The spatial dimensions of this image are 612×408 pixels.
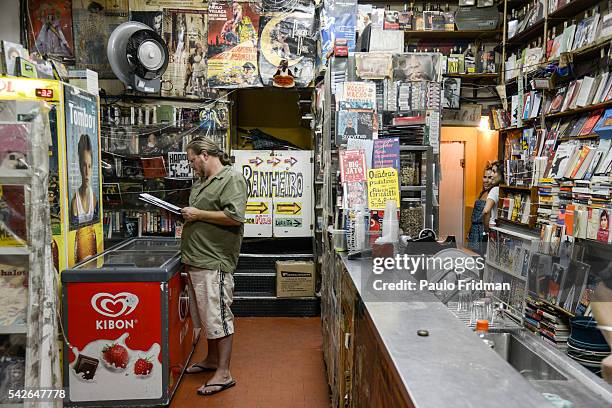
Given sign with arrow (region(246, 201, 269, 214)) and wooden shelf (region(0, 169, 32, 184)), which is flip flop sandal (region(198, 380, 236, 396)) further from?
sign with arrow (region(246, 201, 269, 214))

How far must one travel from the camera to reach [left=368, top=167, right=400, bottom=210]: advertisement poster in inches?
113

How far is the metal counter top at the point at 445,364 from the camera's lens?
1.06m

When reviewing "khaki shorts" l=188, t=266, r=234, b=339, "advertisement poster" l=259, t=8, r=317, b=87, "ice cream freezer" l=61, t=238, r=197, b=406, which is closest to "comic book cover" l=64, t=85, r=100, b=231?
"ice cream freezer" l=61, t=238, r=197, b=406

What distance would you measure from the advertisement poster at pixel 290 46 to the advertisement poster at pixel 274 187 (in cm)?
89

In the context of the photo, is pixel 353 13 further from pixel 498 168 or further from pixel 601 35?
pixel 498 168

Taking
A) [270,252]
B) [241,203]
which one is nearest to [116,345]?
[241,203]

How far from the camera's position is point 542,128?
18.3ft

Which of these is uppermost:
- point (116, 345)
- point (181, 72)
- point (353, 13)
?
point (353, 13)

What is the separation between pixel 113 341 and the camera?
319cm

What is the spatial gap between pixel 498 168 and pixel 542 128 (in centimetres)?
102

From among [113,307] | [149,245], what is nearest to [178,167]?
[149,245]

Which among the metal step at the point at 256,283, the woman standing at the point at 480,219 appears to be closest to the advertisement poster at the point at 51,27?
the metal step at the point at 256,283

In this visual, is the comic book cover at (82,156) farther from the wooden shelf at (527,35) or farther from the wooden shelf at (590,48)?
the wooden shelf at (527,35)

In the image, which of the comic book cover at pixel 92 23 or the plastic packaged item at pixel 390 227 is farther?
the comic book cover at pixel 92 23
